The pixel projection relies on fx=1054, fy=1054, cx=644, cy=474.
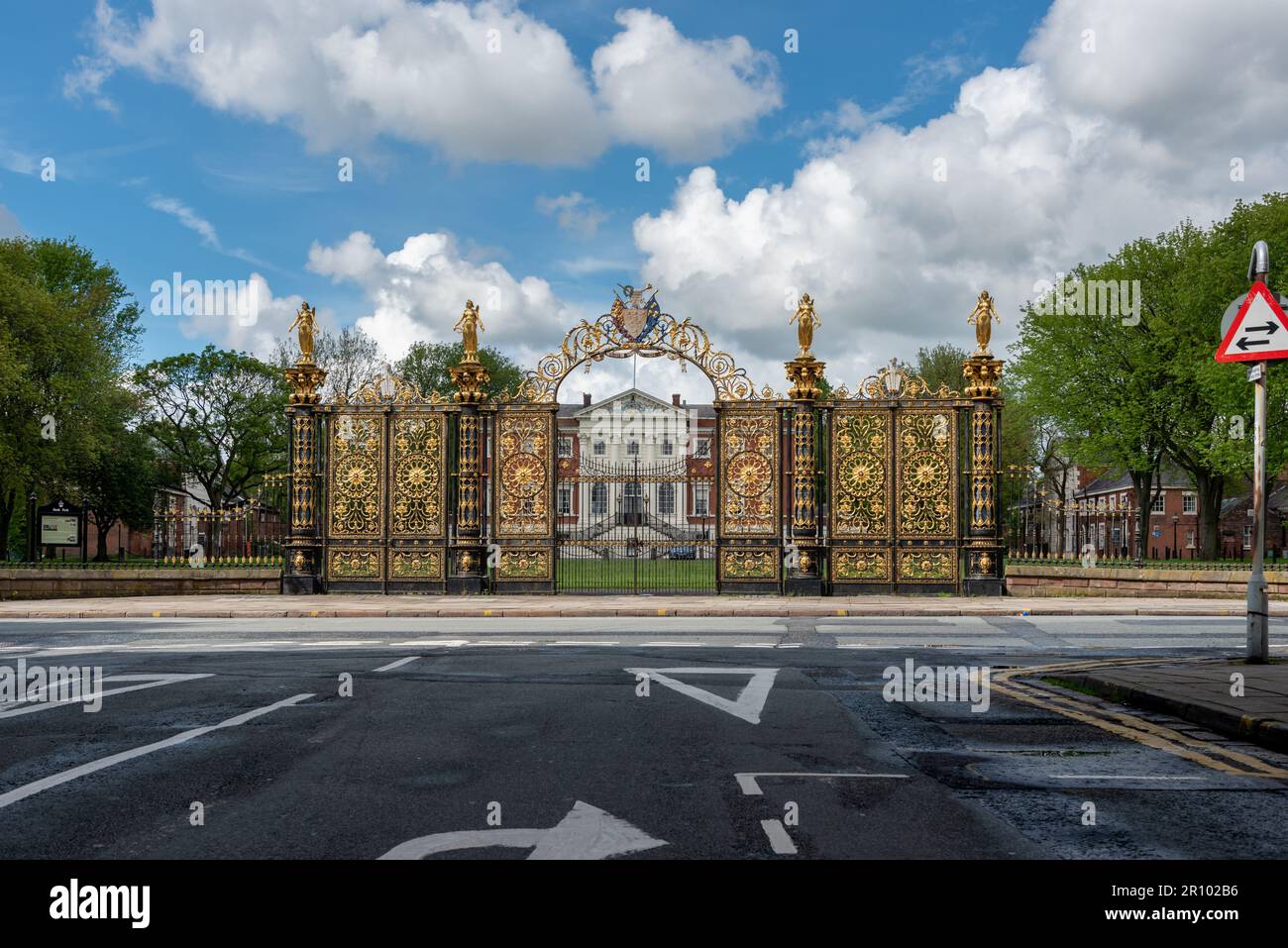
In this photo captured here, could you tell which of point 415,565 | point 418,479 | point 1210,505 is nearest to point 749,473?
point 418,479

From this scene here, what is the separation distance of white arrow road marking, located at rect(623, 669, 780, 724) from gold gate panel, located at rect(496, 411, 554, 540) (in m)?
13.2

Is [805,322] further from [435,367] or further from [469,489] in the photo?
[435,367]

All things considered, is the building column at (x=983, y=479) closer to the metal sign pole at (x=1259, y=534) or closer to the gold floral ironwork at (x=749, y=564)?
the gold floral ironwork at (x=749, y=564)

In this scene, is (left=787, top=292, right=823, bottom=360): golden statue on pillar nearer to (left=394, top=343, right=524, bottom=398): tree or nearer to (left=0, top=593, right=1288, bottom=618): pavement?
(left=0, top=593, right=1288, bottom=618): pavement

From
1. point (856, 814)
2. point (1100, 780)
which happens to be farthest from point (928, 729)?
point (856, 814)

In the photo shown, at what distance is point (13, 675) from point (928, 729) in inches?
365

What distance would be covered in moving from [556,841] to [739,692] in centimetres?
504

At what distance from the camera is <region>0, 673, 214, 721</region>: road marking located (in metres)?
8.76

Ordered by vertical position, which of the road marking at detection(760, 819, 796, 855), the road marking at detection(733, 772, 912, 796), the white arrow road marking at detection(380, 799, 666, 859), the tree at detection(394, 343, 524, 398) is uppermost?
the tree at detection(394, 343, 524, 398)

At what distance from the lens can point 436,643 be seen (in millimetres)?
14391

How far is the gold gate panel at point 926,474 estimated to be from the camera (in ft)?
77.4

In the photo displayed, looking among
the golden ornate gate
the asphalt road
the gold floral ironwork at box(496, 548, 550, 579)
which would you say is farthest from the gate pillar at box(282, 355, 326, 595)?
the asphalt road
